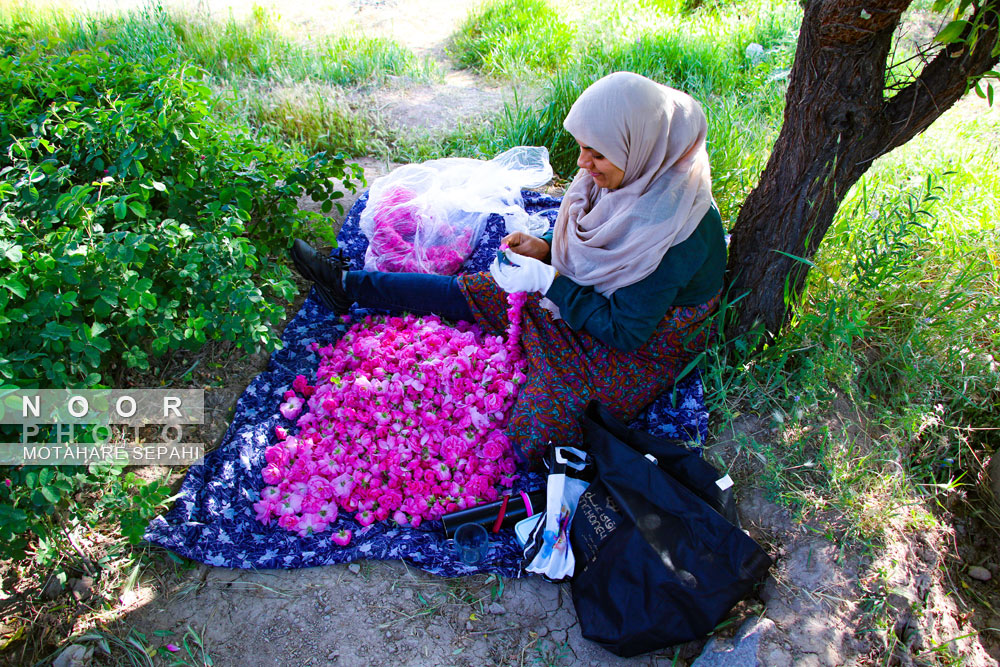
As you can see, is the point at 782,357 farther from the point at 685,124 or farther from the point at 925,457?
the point at 685,124

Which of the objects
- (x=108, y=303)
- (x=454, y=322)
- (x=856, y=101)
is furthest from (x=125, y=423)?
(x=856, y=101)

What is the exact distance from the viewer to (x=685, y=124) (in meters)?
2.08

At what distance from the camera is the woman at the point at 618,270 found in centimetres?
209

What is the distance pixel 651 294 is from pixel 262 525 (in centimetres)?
164

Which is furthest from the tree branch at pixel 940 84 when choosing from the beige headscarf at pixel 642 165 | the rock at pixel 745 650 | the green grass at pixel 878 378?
the rock at pixel 745 650

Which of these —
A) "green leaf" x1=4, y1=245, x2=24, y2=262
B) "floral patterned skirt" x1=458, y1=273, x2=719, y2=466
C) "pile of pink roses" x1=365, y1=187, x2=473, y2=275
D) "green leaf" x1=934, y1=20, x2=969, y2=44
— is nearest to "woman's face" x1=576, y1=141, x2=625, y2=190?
"floral patterned skirt" x1=458, y1=273, x2=719, y2=466

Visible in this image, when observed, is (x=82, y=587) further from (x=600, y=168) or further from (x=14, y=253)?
(x=600, y=168)

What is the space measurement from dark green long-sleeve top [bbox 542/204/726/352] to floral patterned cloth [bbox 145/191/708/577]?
37cm

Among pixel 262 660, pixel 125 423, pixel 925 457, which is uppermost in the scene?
pixel 925 457

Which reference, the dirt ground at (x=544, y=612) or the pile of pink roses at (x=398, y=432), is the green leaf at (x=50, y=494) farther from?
the pile of pink roses at (x=398, y=432)

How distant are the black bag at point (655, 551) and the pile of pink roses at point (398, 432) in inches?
18.4

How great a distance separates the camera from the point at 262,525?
224 cm

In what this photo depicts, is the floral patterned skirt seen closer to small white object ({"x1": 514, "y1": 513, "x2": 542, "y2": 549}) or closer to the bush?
small white object ({"x1": 514, "y1": 513, "x2": 542, "y2": 549})

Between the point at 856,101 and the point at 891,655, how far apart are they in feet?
5.59
